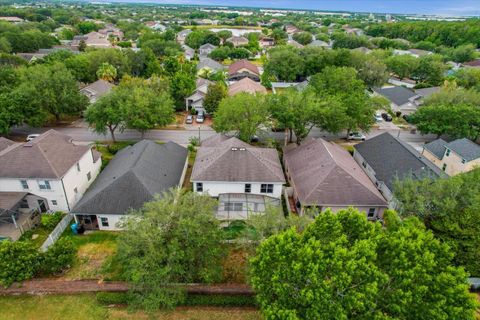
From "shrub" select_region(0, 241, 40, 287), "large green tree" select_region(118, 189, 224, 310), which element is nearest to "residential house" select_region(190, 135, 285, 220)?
"large green tree" select_region(118, 189, 224, 310)

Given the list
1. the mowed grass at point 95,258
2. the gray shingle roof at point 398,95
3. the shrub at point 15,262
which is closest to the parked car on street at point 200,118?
the mowed grass at point 95,258

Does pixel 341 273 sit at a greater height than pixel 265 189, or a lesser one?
greater

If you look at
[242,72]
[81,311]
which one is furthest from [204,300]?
[242,72]

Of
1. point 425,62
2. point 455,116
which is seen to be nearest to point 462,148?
point 455,116

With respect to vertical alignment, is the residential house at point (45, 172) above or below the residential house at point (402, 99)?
above

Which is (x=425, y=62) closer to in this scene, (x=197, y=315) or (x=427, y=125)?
(x=427, y=125)

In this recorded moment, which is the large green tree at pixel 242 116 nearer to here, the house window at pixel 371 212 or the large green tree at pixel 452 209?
the house window at pixel 371 212
